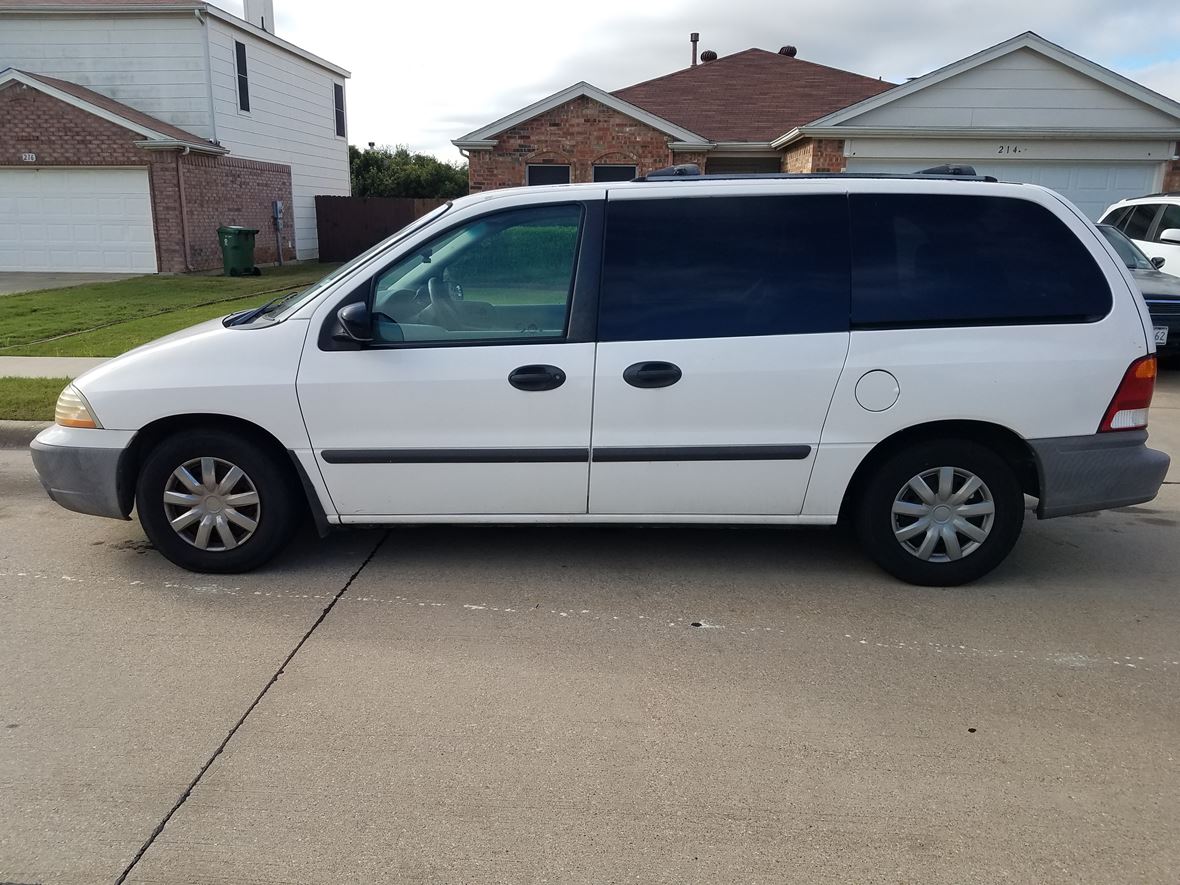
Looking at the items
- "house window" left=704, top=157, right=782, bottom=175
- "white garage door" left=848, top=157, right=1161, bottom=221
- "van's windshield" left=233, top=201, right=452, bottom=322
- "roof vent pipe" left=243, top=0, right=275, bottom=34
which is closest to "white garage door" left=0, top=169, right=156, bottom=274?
"roof vent pipe" left=243, top=0, right=275, bottom=34

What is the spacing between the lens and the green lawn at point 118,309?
1097 cm

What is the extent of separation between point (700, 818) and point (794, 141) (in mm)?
18240

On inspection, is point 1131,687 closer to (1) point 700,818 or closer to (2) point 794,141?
(1) point 700,818

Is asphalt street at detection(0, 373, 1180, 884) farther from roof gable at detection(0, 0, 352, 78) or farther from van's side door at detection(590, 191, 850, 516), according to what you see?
roof gable at detection(0, 0, 352, 78)

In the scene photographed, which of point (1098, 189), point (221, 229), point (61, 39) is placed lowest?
point (221, 229)

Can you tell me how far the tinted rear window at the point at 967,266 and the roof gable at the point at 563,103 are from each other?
1630 centimetres

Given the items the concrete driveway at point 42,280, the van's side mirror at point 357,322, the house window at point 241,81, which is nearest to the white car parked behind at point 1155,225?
the van's side mirror at point 357,322

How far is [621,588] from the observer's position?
452 cm

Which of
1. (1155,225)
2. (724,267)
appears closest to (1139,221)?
(1155,225)

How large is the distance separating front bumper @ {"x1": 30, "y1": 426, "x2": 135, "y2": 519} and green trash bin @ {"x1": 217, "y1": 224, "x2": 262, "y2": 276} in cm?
1730

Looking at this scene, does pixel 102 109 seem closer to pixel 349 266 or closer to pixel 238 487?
pixel 349 266

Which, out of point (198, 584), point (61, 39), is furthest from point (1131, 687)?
point (61, 39)

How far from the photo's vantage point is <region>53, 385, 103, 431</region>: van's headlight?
4.48m

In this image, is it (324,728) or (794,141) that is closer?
(324,728)
